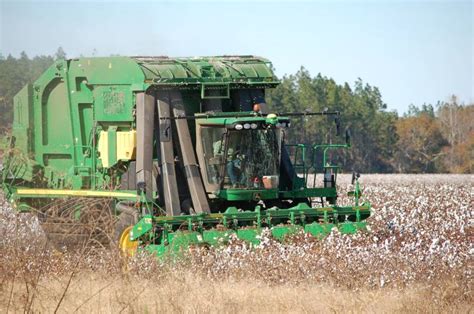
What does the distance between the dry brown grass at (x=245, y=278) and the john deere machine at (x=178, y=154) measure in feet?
3.52

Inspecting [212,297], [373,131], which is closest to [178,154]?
[212,297]

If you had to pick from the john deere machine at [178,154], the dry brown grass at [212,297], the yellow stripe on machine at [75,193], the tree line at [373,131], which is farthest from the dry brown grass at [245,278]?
the tree line at [373,131]

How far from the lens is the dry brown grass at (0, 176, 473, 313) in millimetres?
12039

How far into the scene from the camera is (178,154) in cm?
1920

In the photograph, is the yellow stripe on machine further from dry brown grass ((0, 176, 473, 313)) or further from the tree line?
the tree line

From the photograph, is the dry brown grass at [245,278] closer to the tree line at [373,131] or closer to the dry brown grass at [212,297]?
the dry brown grass at [212,297]

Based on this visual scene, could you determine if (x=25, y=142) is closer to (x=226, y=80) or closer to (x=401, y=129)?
(x=226, y=80)

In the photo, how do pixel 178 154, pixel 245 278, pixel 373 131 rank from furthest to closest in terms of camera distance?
pixel 373 131 → pixel 178 154 → pixel 245 278

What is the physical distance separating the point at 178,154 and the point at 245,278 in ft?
16.7

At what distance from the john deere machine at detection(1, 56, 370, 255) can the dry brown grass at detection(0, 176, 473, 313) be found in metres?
1.07

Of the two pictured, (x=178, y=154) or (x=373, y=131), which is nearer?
(x=178, y=154)

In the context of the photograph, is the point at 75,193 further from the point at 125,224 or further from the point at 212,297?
the point at 212,297

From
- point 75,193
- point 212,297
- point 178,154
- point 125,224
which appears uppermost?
point 178,154

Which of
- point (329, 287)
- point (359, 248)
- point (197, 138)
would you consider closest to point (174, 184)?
point (197, 138)
